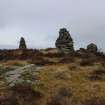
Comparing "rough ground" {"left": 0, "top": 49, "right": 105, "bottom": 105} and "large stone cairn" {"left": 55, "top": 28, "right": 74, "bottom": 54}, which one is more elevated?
"large stone cairn" {"left": 55, "top": 28, "right": 74, "bottom": 54}

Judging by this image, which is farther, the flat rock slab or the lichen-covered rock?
the lichen-covered rock

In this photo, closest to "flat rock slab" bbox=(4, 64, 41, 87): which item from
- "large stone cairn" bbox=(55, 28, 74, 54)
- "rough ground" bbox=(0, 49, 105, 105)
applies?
"rough ground" bbox=(0, 49, 105, 105)

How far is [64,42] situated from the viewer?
183 feet

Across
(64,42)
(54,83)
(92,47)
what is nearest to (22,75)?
(54,83)

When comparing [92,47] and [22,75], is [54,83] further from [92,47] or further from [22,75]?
[92,47]

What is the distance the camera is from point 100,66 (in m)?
40.7

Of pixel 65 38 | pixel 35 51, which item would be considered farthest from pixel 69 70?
pixel 65 38

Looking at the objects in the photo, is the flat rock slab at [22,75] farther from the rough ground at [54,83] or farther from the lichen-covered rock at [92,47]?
the lichen-covered rock at [92,47]

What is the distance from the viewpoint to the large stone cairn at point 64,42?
5458 cm

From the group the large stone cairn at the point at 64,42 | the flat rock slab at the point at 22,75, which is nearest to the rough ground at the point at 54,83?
the flat rock slab at the point at 22,75

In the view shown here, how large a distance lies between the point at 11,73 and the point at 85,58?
12.5 m

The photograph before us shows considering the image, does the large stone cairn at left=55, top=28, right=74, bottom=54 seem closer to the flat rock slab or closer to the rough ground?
the rough ground

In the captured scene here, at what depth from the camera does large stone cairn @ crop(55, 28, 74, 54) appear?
54575mm

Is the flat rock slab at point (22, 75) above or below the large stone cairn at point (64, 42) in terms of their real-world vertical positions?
below
